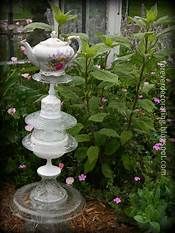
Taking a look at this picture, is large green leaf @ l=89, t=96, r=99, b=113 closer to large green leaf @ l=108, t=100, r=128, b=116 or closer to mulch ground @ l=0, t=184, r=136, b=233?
large green leaf @ l=108, t=100, r=128, b=116

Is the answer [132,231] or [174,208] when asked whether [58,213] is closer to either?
[132,231]

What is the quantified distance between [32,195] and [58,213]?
16 centimetres

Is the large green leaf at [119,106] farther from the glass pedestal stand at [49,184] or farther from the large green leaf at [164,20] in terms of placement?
the large green leaf at [164,20]

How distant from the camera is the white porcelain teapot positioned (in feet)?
6.29

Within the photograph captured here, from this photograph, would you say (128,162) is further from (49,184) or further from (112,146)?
(49,184)

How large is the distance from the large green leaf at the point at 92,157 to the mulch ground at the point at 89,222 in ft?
0.55

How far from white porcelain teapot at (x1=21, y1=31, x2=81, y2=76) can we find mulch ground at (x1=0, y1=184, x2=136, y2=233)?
0.64m

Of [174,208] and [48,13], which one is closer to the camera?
[174,208]

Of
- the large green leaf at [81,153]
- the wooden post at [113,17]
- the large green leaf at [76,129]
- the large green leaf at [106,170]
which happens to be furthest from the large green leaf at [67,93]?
the wooden post at [113,17]

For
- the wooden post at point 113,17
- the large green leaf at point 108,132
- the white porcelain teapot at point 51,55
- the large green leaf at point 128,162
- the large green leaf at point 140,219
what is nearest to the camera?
the white porcelain teapot at point 51,55

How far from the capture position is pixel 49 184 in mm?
2186

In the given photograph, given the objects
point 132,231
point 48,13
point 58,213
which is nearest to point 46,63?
point 58,213

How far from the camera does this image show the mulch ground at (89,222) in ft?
7.11

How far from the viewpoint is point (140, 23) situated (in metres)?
2.17
